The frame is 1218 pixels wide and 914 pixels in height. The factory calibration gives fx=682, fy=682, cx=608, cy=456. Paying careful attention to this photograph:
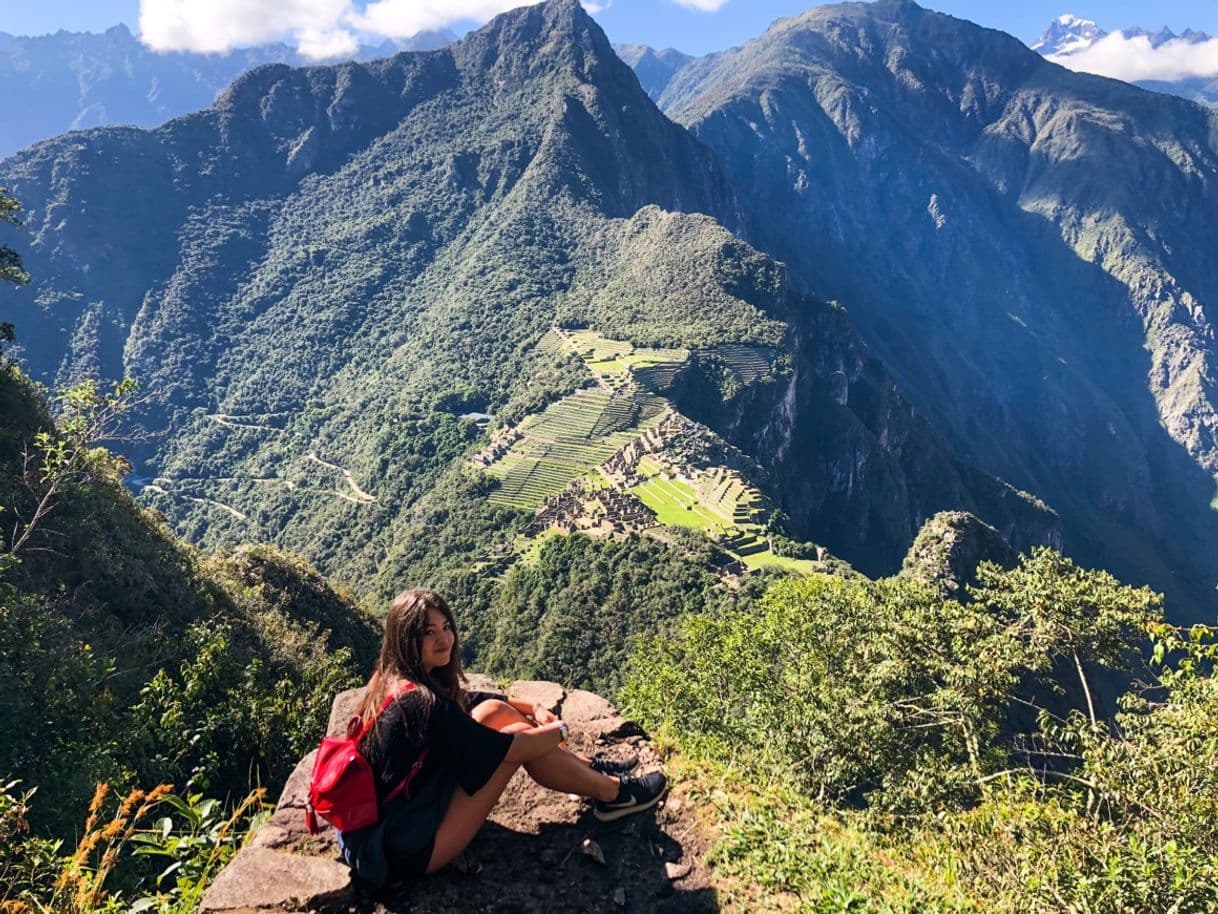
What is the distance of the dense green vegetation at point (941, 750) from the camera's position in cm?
491

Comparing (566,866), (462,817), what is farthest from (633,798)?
(462,817)

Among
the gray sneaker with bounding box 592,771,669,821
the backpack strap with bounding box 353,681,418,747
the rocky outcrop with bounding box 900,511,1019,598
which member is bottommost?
the rocky outcrop with bounding box 900,511,1019,598

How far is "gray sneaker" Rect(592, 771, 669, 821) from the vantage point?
17.3ft

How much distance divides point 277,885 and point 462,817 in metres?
1.21

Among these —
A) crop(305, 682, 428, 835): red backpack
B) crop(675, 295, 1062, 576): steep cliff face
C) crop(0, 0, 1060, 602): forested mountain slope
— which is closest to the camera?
crop(305, 682, 428, 835): red backpack

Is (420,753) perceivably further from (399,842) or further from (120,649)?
(120,649)

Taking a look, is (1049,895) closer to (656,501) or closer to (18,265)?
(18,265)

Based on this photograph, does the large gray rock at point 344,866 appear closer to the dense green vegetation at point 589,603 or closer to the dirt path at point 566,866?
the dirt path at point 566,866

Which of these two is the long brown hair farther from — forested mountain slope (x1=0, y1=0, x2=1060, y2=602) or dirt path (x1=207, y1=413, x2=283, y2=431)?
dirt path (x1=207, y1=413, x2=283, y2=431)

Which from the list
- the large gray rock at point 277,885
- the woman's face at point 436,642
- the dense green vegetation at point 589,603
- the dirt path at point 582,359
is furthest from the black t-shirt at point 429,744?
the dirt path at point 582,359

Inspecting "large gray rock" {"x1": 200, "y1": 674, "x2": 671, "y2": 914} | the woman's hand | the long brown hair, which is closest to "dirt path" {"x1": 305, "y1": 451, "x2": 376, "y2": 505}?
"large gray rock" {"x1": 200, "y1": 674, "x2": 671, "y2": 914}

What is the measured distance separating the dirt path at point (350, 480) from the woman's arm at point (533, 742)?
68.2 meters

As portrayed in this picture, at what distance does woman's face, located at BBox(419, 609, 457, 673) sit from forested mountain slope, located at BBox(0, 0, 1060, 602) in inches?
1699

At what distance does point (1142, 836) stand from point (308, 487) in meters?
79.6
